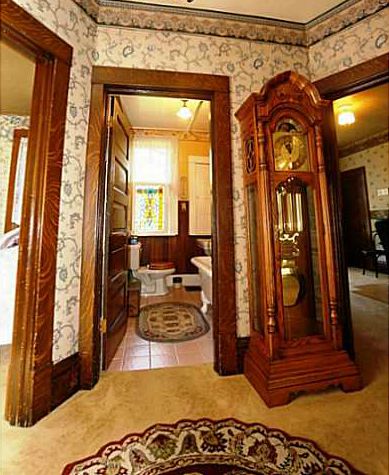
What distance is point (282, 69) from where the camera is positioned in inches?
66.4

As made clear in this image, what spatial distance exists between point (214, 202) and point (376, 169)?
95 centimetres

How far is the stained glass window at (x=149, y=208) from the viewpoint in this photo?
3.90 meters

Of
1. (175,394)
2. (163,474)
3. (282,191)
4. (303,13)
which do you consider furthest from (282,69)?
(163,474)

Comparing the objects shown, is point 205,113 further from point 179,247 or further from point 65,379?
point 65,379

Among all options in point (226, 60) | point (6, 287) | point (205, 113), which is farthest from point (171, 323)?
point (205, 113)

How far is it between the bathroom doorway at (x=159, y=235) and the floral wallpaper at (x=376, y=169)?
1341mm

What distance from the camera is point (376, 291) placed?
2.36 feet

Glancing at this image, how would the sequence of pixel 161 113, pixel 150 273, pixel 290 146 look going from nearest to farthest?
pixel 290 146, pixel 161 113, pixel 150 273

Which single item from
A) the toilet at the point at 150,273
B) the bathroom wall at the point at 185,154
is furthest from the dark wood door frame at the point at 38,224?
the bathroom wall at the point at 185,154

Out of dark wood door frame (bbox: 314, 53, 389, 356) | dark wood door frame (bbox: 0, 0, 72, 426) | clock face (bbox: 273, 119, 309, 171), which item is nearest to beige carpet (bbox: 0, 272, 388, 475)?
dark wood door frame (bbox: 0, 0, 72, 426)

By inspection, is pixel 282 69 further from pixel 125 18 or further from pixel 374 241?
pixel 374 241

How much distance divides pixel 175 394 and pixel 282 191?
4.17ft

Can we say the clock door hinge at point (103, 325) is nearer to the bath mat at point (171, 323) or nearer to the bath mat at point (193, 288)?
the bath mat at point (171, 323)

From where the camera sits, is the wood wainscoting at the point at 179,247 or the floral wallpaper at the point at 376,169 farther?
the wood wainscoting at the point at 179,247
